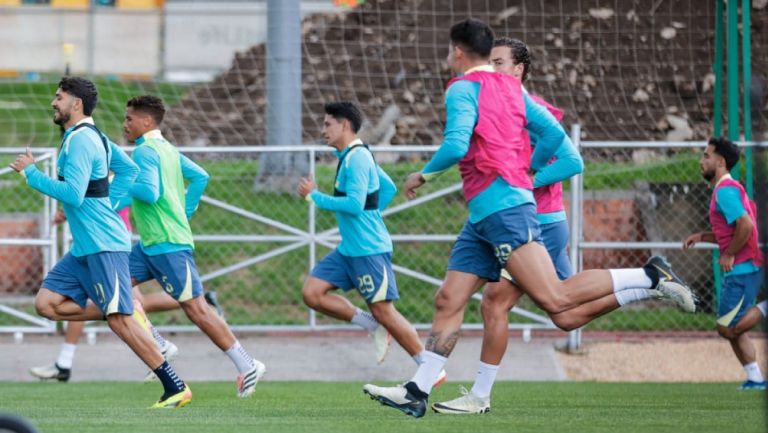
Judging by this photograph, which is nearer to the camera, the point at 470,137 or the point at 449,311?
the point at 470,137

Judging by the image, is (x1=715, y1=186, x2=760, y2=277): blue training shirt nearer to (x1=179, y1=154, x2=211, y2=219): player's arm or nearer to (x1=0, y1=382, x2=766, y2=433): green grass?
(x1=0, y1=382, x2=766, y2=433): green grass

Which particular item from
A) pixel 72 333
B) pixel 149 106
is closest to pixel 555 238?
pixel 149 106

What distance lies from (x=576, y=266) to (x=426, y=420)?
587 centimetres

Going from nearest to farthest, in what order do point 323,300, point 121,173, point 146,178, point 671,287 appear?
1. point 671,287
2. point 121,173
3. point 146,178
4. point 323,300

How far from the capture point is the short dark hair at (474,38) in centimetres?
731

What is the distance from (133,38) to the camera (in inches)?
1298

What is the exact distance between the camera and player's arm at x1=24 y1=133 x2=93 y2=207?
26.8 ft

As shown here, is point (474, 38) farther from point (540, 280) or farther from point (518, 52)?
point (540, 280)

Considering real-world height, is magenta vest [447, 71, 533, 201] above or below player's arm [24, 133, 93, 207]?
above

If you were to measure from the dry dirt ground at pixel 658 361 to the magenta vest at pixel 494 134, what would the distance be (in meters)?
5.50

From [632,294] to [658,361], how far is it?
17.5 feet

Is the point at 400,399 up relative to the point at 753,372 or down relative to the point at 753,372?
up

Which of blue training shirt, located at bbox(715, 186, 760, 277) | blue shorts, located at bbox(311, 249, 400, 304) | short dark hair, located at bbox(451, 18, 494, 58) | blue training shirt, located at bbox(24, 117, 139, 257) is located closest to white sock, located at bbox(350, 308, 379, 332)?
blue shorts, located at bbox(311, 249, 400, 304)

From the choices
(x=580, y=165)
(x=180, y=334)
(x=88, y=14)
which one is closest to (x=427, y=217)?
(x=180, y=334)
